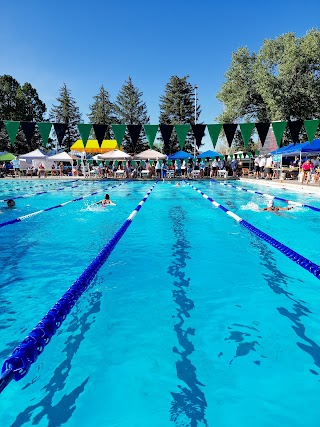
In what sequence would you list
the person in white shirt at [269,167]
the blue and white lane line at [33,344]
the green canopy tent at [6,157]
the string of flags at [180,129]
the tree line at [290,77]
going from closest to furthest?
the blue and white lane line at [33,344], the string of flags at [180,129], the person in white shirt at [269,167], the tree line at [290,77], the green canopy tent at [6,157]

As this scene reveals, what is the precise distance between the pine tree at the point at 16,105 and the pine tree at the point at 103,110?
9.25m

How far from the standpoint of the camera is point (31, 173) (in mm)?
27953

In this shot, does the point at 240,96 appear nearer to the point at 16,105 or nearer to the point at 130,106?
the point at 130,106

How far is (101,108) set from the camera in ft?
154

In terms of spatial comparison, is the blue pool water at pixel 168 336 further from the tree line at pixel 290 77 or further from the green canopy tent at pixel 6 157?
the green canopy tent at pixel 6 157

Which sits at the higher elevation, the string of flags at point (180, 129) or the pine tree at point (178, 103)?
the pine tree at point (178, 103)

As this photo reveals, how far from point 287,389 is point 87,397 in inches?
55.8

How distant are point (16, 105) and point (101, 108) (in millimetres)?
12049

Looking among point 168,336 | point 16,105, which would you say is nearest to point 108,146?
point 16,105

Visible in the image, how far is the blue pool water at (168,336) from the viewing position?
2.07m

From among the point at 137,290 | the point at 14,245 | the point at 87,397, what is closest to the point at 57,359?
the point at 87,397

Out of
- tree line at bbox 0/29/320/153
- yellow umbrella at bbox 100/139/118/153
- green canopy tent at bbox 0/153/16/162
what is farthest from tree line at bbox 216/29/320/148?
green canopy tent at bbox 0/153/16/162

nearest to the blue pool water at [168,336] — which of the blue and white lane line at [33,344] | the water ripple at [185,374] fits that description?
the water ripple at [185,374]

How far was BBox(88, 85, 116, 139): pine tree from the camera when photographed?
47062mm
